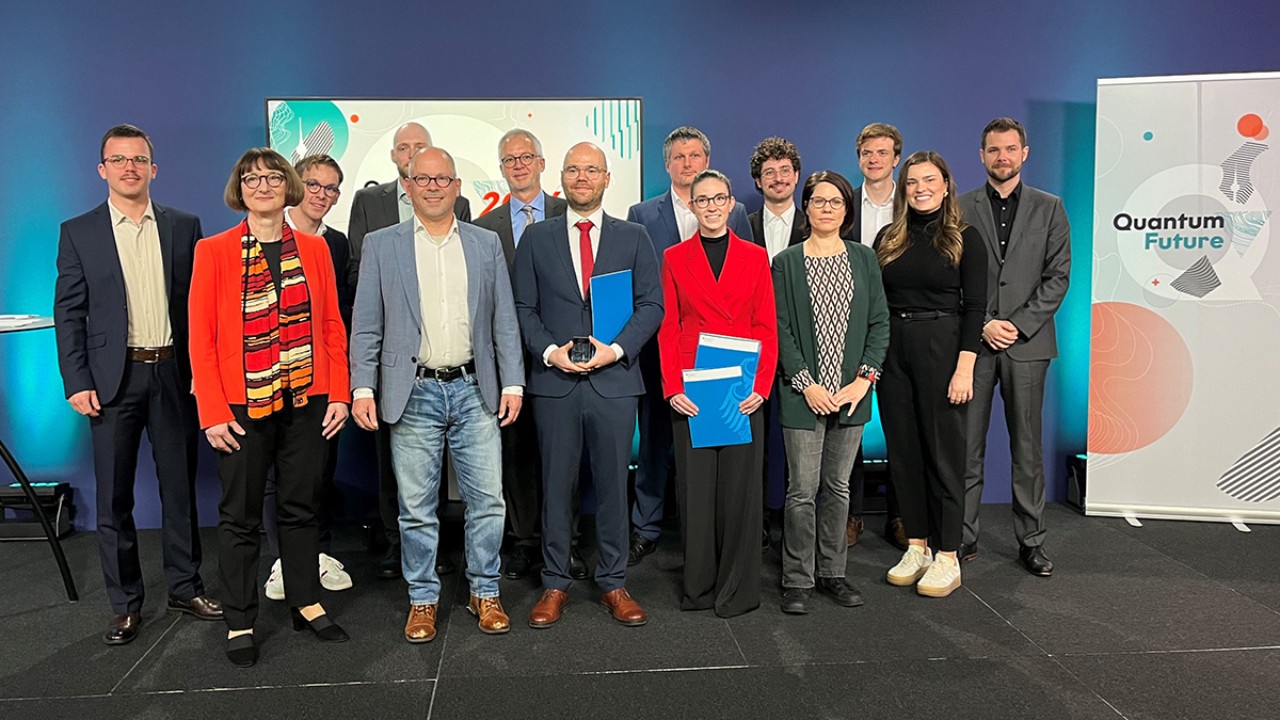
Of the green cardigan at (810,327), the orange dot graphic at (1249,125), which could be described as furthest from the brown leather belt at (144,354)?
the orange dot graphic at (1249,125)

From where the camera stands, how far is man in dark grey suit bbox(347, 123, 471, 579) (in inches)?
154

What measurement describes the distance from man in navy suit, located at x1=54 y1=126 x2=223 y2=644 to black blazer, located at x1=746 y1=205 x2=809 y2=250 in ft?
7.58

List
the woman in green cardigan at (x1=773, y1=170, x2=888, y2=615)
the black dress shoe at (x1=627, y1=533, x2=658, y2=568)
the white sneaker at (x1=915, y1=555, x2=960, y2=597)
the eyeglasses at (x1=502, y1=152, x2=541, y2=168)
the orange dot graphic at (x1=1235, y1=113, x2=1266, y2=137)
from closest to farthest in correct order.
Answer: the woman in green cardigan at (x1=773, y1=170, x2=888, y2=615) → the white sneaker at (x1=915, y1=555, x2=960, y2=597) → the eyeglasses at (x1=502, y1=152, x2=541, y2=168) → the black dress shoe at (x1=627, y1=533, x2=658, y2=568) → the orange dot graphic at (x1=1235, y1=113, x2=1266, y2=137)

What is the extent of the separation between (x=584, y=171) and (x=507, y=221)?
711 millimetres

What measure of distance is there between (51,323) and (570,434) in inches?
82.0

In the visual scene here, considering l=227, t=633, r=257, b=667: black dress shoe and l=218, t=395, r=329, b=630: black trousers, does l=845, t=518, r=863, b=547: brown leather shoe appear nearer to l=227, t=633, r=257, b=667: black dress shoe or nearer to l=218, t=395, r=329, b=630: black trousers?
l=218, t=395, r=329, b=630: black trousers

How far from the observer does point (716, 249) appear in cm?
328

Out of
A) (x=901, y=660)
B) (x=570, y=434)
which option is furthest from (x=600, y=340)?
(x=901, y=660)

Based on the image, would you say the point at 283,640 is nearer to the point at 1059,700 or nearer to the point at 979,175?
the point at 1059,700

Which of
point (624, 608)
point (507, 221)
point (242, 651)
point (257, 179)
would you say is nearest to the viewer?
point (257, 179)

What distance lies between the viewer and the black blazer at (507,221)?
147 inches

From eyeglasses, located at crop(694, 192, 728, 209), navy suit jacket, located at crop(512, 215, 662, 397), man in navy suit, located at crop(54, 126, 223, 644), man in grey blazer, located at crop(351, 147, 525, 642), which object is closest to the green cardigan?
eyeglasses, located at crop(694, 192, 728, 209)

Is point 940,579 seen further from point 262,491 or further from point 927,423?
point 262,491

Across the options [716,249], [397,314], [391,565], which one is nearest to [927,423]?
[716,249]
